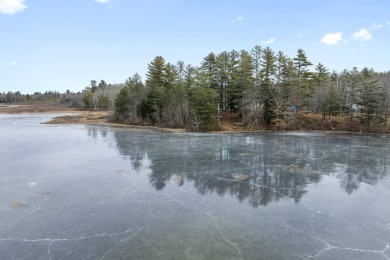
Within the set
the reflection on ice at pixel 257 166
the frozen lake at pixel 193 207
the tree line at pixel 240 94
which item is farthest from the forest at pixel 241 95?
the frozen lake at pixel 193 207

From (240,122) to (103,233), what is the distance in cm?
3291

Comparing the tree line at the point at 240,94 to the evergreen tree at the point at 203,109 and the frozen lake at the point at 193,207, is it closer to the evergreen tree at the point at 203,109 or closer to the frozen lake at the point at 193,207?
the evergreen tree at the point at 203,109

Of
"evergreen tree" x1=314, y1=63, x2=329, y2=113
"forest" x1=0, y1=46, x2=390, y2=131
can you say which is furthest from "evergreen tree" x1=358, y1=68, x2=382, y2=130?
"evergreen tree" x1=314, y1=63, x2=329, y2=113

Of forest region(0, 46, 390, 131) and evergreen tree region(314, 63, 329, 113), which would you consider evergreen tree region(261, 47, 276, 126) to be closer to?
forest region(0, 46, 390, 131)

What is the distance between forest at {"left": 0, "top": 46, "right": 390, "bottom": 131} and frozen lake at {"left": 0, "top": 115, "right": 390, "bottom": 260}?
60.2ft

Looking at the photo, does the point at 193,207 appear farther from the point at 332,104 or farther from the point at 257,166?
the point at 332,104

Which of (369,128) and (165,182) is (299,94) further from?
(165,182)

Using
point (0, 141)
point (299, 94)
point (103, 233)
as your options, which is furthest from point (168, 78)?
point (103, 233)

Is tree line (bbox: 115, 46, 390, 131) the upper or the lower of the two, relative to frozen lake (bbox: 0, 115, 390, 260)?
upper

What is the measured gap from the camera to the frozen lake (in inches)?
277

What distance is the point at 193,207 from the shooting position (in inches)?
382

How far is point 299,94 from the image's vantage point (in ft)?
126

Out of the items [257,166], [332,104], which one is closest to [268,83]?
[332,104]

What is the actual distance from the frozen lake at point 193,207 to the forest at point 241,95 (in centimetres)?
1836
